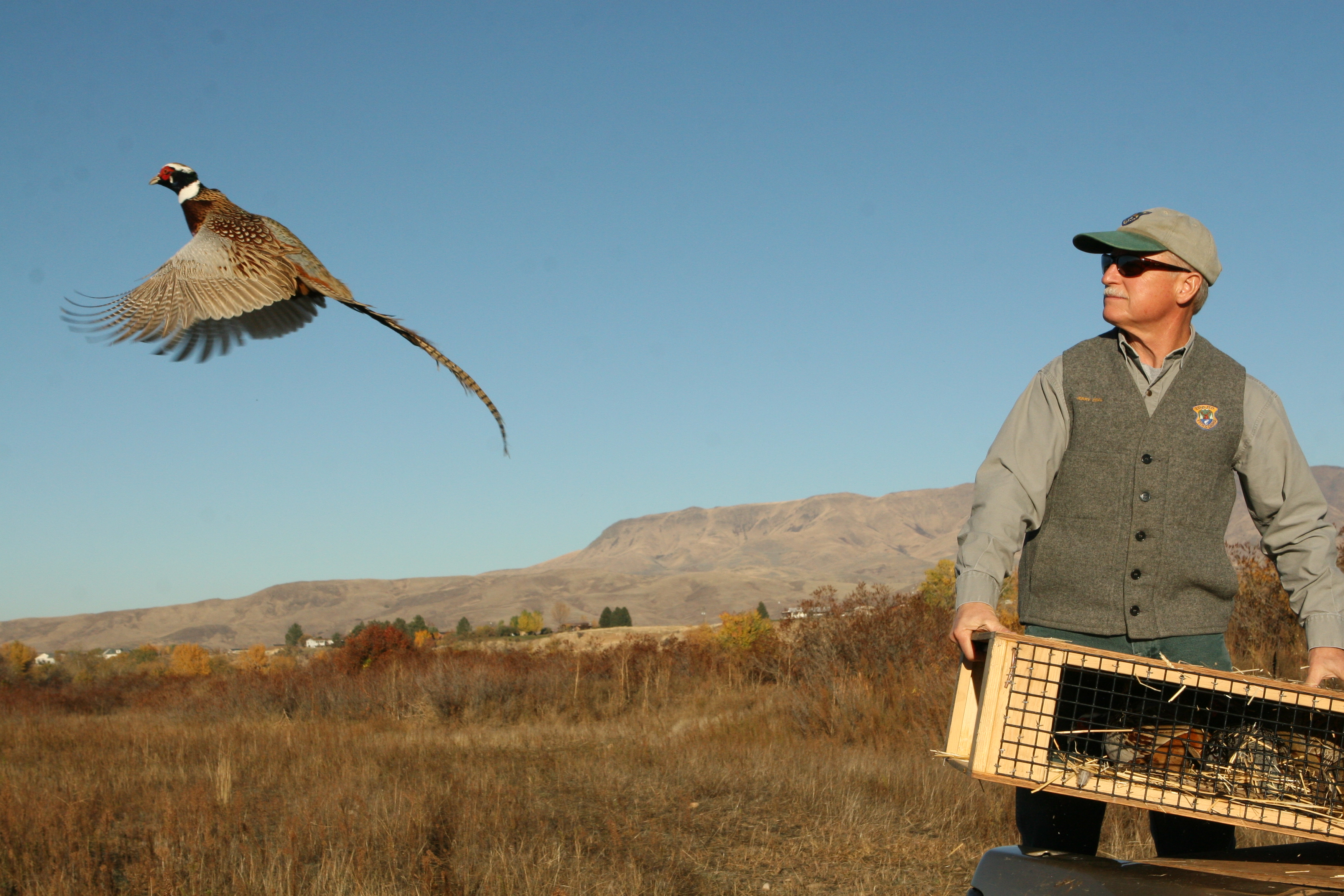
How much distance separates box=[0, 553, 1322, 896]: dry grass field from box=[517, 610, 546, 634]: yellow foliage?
110 feet

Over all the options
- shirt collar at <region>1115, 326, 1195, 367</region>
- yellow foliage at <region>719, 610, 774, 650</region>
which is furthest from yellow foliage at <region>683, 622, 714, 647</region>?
shirt collar at <region>1115, 326, 1195, 367</region>

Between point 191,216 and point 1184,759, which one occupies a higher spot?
point 191,216

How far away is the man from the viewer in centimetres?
238

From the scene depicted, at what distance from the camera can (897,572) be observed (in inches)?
6299

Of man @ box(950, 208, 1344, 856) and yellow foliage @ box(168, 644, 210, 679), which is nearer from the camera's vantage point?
man @ box(950, 208, 1344, 856)

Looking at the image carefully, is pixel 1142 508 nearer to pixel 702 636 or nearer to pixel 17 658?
pixel 702 636

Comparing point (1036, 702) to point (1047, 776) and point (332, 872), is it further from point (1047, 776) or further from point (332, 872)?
point (332, 872)

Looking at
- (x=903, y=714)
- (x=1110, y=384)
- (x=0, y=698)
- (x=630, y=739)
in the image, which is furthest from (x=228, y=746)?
(x=0, y=698)

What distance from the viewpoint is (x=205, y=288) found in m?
3.96

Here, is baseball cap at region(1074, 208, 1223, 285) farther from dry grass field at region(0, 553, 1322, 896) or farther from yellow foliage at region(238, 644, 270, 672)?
yellow foliage at region(238, 644, 270, 672)

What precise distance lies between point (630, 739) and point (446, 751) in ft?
6.58

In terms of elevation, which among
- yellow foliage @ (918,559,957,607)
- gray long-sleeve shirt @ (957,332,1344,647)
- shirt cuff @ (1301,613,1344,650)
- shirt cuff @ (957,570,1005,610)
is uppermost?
gray long-sleeve shirt @ (957,332,1344,647)

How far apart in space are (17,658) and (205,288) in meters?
30.9

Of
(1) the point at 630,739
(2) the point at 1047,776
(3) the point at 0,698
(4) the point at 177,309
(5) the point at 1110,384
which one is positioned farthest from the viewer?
(3) the point at 0,698
